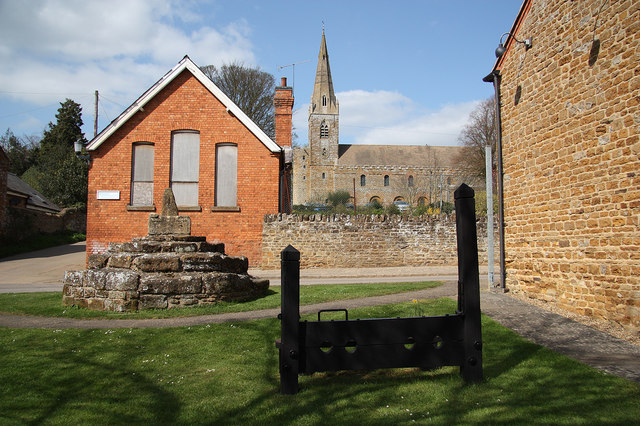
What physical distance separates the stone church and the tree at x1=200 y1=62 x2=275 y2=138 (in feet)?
129

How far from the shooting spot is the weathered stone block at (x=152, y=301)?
9.04 meters

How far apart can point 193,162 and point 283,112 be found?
20.6 ft

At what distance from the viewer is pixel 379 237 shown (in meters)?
19.0

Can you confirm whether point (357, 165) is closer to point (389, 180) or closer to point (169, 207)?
point (389, 180)

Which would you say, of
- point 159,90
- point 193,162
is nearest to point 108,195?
point 193,162

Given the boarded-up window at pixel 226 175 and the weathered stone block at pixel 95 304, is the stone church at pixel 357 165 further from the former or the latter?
the weathered stone block at pixel 95 304

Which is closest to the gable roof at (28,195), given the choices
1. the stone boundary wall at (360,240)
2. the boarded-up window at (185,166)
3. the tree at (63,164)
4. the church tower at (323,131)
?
the tree at (63,164)

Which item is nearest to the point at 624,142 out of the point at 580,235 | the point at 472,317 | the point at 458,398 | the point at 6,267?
the point at 580,235

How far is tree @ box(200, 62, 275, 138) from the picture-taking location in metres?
38.0

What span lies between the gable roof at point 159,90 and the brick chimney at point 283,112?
4.42m

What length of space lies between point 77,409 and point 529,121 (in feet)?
32.0

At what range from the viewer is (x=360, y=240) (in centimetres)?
1884

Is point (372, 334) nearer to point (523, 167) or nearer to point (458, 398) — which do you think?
point (458, 398)

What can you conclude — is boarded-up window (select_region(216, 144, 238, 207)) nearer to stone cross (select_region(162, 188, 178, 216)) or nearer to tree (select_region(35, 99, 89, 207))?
stone cross (select_region(162, 188, 178, 216))
